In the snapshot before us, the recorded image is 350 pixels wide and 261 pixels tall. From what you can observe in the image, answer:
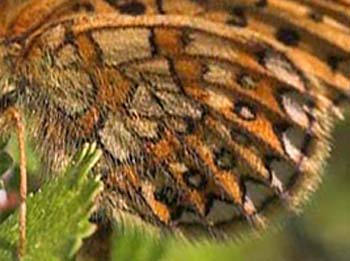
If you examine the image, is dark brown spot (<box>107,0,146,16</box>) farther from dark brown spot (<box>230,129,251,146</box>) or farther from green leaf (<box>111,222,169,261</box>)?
green leaf (<box>111,222,169,261</box>)

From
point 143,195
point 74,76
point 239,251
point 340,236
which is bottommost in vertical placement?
point 340,236

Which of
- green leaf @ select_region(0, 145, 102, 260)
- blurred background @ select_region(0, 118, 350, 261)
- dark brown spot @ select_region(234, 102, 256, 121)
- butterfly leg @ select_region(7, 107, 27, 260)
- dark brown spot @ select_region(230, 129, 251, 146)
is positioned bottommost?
blurred background @ select_region(0, 118, 350, 261)

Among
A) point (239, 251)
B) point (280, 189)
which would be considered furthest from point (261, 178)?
point (239, 251)

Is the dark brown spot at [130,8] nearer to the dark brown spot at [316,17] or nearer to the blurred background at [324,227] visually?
the dark brown spot at [316,17]

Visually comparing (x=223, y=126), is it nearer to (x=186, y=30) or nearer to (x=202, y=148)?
(x=202, y=148)

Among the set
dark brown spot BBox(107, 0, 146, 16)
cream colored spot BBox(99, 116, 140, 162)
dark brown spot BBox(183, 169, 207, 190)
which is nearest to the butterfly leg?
cream colored spot BBox(99, 116, 140, 162)

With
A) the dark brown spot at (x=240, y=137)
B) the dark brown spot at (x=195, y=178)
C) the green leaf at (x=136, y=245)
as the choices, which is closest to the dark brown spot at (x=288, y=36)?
the dark brown spot at (x=240, y=137)

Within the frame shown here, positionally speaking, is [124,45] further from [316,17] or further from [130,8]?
[316,17]

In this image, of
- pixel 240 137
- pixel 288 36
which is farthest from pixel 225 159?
pixel 288 36
